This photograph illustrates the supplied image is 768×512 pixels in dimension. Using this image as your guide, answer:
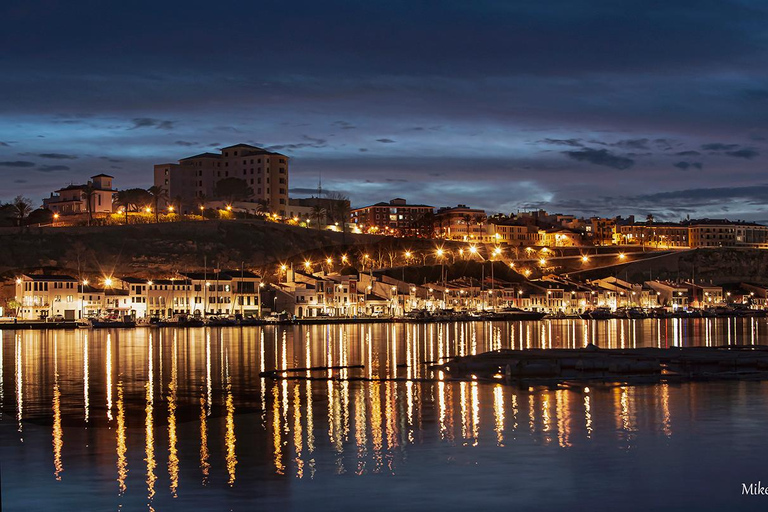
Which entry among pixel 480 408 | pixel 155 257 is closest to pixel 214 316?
pixel 155 257

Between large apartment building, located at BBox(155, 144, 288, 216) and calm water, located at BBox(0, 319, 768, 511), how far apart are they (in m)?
126

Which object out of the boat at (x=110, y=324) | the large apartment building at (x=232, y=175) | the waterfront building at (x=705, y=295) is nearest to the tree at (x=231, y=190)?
the large apartment building at (x=232, y=175)

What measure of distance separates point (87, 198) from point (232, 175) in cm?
3029

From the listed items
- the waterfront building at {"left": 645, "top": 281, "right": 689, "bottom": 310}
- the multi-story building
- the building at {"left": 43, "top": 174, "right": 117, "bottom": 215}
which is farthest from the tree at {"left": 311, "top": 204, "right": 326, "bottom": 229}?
the multi-story building

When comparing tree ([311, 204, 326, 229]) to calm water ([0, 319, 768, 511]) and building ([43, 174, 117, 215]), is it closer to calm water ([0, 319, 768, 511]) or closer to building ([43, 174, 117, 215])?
building ([43, 174, 117, 215])

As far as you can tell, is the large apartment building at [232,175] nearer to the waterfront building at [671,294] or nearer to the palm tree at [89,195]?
the palm tree at [89,195]

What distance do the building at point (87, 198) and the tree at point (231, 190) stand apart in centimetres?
1866

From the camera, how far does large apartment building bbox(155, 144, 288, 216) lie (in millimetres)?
168750

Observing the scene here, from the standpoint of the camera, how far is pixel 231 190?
164 m

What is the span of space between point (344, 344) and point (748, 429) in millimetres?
42089

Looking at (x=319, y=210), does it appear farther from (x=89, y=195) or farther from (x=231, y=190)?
(x=89, y=195)

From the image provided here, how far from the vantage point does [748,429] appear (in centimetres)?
2644

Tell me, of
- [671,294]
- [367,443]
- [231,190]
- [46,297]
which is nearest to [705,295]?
[671,294]

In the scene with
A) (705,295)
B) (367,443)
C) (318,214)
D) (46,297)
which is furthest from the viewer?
(318,214)
